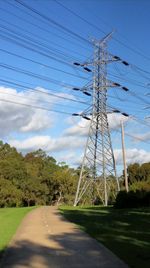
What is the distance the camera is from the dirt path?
39.1ft

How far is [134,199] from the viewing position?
4578cm

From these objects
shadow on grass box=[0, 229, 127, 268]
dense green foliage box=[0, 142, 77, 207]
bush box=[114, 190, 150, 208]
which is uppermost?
dense green foliage box=[0, 142, 77, 207]

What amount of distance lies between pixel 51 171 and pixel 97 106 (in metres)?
53.9

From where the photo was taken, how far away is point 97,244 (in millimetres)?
15531

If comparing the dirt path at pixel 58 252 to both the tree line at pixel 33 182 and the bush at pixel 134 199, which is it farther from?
the tree line at pixel 33 182

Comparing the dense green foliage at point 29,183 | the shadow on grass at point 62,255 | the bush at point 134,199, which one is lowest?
the shadow on grass at point 62,255

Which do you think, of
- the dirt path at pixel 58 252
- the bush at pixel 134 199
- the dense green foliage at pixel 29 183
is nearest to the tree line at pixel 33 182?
the dense green foliage at pixel 29 183

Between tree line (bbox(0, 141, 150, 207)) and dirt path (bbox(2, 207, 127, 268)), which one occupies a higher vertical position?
tree line (bbox(0, 141, 150, 207))

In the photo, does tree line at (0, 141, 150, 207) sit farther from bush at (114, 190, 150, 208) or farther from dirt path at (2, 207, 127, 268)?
dirt path at (2, 207, 127, 268)

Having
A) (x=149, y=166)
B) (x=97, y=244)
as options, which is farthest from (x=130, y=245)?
(x=149, y=166)

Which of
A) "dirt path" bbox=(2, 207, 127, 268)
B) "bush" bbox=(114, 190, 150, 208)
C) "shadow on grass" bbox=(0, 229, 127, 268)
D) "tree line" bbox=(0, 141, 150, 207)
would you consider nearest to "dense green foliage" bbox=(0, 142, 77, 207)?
"tree line" bbox=(0, 141, 150, 207)

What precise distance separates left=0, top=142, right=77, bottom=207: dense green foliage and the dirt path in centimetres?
6305

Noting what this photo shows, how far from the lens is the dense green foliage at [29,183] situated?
271 ft

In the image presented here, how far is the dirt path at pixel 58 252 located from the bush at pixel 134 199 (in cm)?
2604
